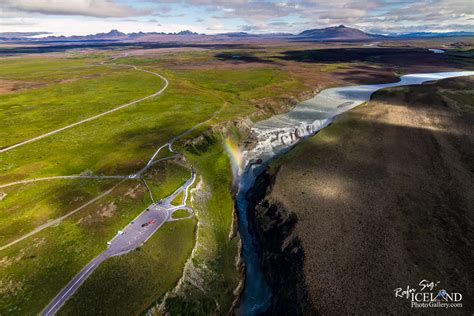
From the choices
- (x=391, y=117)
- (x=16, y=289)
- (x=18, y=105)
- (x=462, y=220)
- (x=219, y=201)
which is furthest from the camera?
(x=18, y=105)

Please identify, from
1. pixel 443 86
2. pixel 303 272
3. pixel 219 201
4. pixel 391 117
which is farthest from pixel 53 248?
pixel 443 86

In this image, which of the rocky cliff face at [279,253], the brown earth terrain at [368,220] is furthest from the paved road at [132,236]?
the brown earth terrain at [368,220]


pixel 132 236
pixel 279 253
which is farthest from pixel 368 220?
pixel 132 236

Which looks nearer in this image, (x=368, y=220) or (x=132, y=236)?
(x=132, y=236)

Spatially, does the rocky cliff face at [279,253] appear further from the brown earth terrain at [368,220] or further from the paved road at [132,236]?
the paved road at [132,236]

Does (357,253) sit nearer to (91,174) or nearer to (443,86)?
(91,174)

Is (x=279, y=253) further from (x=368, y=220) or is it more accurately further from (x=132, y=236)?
(x=132, y=236)
